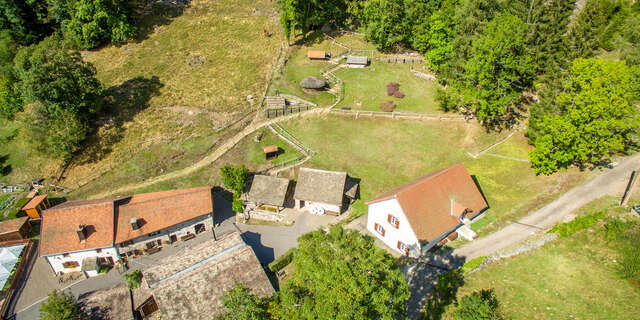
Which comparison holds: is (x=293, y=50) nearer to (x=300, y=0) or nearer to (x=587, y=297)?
(x=300, y=0)

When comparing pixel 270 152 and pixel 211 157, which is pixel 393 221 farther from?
pixel 211 157

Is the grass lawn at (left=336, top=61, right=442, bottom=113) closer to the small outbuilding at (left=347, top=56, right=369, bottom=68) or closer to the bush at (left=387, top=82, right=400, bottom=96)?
the bush at (left=387, top=82, right=400, bottom=96)

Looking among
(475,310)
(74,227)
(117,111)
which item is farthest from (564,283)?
(117,111)

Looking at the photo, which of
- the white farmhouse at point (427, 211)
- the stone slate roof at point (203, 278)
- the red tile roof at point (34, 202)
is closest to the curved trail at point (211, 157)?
the red tile roof at point (34, 202)

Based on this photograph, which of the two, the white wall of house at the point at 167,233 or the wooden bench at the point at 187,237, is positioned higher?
the white wall of house at the point at 167,233

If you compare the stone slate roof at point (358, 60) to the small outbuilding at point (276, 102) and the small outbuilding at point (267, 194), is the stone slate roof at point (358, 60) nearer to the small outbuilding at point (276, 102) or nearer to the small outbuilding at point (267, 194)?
the small outbuilding at point (276, 102)

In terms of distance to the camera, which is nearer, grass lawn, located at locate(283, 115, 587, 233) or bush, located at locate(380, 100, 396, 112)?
grass lawn, located at locate(283, 115, 587, 233)

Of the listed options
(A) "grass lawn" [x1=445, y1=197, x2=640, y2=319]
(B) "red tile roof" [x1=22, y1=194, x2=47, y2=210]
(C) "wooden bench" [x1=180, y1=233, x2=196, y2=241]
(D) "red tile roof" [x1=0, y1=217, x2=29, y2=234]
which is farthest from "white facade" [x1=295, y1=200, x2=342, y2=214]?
(B) "red tile roof" [x1=22, y1=194, x2=47, y2=210]
